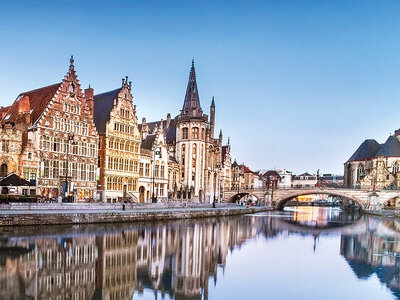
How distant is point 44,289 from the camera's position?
1505 centimetres

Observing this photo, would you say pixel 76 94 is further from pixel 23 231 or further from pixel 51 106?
pixel 23 231

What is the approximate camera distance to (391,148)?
351ft

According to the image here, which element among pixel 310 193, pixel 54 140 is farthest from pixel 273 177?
pixel 54 140

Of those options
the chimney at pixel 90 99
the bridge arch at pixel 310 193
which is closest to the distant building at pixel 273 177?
the bridge arch at pixel 310 193

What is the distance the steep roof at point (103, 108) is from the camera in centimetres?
5620

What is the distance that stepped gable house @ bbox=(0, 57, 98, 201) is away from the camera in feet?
147

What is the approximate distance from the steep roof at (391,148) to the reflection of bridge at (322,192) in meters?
19.5

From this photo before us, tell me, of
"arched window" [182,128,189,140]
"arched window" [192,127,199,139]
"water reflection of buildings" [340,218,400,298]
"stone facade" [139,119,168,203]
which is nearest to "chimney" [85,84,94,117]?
"stone facade" [139,119,168,203]

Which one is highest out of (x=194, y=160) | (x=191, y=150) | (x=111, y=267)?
(x=191, y=150)

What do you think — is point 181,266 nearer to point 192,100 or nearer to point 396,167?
point 192,100

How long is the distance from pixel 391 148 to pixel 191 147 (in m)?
58.2

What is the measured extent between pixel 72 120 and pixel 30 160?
25.0ft

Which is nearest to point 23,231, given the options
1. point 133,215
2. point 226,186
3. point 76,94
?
point 133,215

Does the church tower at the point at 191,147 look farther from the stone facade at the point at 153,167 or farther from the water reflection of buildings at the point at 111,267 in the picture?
the water reflection of buildings at the point at 111,267
